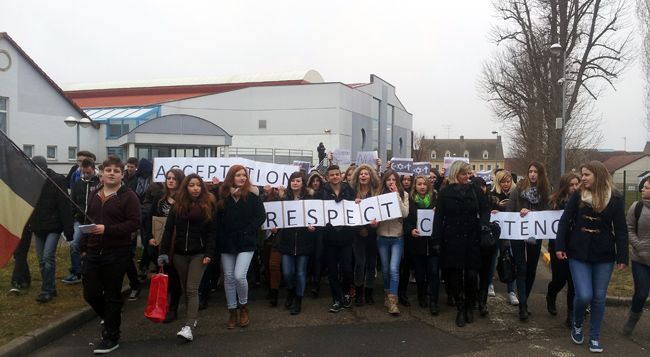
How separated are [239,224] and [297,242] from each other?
3.52 feet

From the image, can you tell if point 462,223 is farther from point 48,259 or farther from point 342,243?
point 48,259

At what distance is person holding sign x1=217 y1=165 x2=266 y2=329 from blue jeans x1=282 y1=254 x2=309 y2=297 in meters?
0.89

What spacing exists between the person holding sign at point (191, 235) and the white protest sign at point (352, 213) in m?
1.89

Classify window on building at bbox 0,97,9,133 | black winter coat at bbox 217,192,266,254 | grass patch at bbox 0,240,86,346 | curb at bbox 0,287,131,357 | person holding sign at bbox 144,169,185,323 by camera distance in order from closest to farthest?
curb at bbox 0,287,131,357
grass patch at bbox 0,240,86,346
black winter coat at bbox 217,192,266,254
person holding sign at bbox 144,169,185,323
window on building at bbox 0,97,9,133

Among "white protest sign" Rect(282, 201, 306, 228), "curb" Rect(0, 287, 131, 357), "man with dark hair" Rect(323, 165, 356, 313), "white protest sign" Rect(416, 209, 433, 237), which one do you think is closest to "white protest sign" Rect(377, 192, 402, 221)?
"white protest sign" Rect(416, 209, 433, 237)

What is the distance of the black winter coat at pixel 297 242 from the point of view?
23.5 ft

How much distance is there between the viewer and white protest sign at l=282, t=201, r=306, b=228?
7.22 metres

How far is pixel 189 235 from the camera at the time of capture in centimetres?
610

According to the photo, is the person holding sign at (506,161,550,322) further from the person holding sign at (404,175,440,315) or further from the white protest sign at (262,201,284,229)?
the white protest sign at (262,201,284,229)

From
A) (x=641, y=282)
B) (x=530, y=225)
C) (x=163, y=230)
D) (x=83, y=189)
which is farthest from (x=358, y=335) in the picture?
(x=83, y=189)

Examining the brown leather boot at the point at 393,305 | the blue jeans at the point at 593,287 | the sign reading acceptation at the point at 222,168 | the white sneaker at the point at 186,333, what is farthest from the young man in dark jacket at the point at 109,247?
the blue jeans at the point at 593,287

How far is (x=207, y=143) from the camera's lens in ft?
115

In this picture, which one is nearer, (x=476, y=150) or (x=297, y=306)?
(x=297, y=306)

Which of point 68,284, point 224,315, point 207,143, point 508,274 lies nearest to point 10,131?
point 207,143
